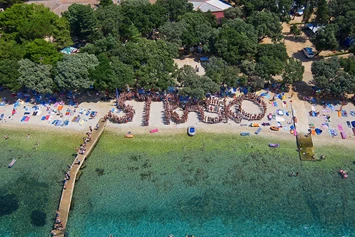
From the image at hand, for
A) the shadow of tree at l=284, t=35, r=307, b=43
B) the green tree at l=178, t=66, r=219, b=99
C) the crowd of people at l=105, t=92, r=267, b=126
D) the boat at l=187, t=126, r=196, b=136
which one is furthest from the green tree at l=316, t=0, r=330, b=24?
the boat at l=187, t=126, r=196, b=136

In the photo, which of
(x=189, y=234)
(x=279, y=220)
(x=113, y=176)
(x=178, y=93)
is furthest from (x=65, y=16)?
(x=279, y=220)

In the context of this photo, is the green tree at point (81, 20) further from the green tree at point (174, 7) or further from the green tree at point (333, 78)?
the green tree at point (333, 78)

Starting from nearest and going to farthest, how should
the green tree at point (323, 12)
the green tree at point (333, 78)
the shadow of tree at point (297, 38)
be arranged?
1. the green tree at point (333, 78)
2. the green tree at point (323, 12)
3. the shadow of tree at point (297, 38)

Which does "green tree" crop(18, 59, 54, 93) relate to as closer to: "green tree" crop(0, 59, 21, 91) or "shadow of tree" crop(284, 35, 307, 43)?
"green tree" crop(0, 59, 21, 91)

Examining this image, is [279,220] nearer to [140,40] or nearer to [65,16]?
[140,40]

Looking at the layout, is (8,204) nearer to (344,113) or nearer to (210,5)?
(344,113)

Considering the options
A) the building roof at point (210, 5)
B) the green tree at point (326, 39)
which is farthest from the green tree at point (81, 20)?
the green tree at point (326, 39)
